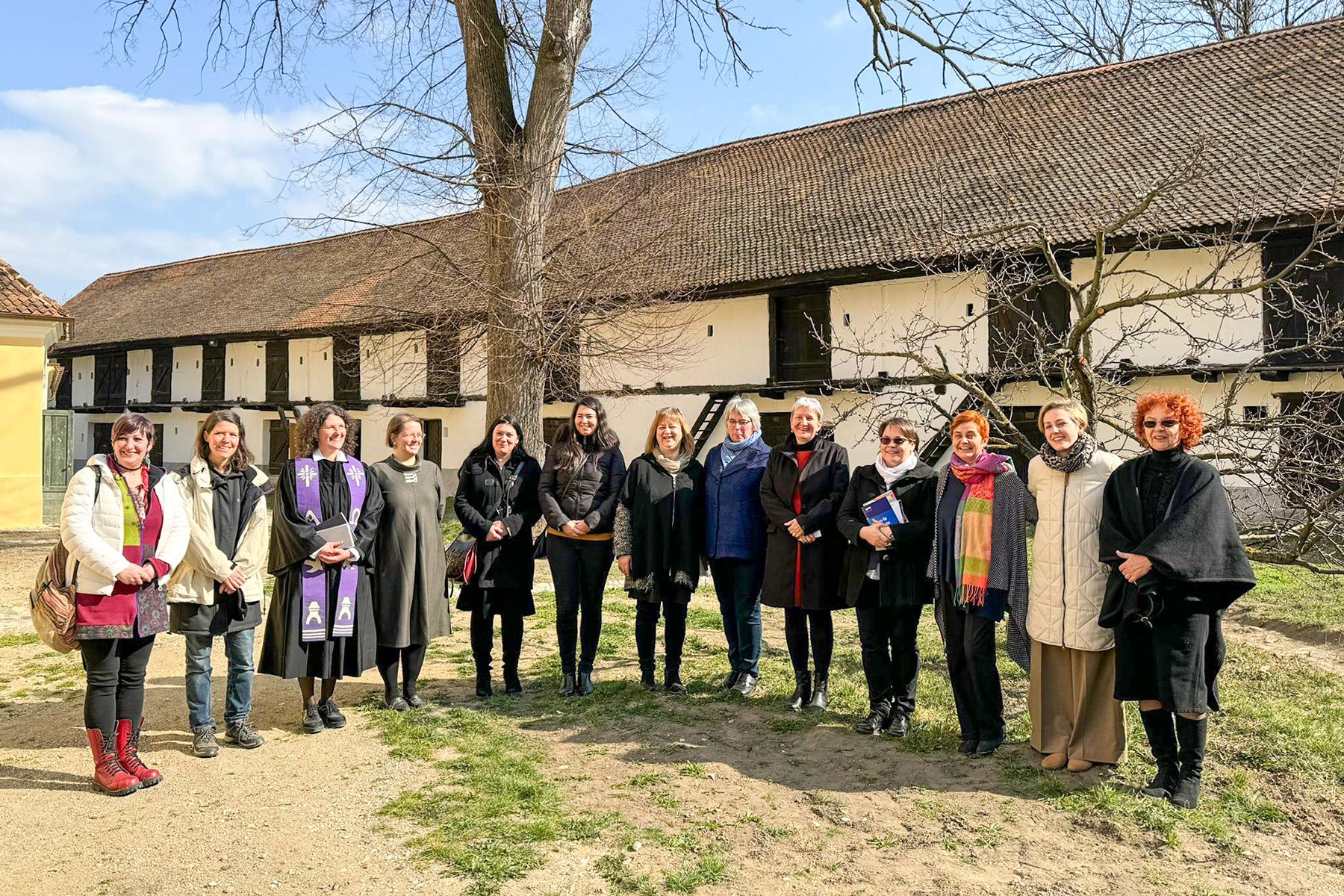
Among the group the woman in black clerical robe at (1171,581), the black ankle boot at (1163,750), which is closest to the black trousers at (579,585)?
the woman in black clerical robe at (1171,581)

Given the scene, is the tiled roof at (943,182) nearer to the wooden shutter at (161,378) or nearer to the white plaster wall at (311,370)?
the white plaster wall at (311,370)

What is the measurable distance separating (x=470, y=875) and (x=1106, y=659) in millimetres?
2771

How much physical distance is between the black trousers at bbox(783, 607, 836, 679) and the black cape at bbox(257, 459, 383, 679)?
7.39 ft

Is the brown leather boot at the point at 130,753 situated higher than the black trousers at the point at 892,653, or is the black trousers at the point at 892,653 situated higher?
the black trousers at the point at 892,653

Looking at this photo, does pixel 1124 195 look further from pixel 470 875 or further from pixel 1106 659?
pixel 470 875

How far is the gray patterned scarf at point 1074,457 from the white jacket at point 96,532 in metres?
3.86

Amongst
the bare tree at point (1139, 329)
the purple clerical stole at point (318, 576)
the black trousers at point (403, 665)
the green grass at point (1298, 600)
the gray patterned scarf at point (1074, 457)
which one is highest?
the bare tree at point (1139, 329)

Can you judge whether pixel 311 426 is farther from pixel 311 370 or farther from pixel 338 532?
pixel 311 370

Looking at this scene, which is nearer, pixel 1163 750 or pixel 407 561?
pixel 1163 750

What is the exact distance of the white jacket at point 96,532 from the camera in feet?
13.1

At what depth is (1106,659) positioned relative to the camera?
4215mm

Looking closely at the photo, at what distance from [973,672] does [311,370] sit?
24.7 meters

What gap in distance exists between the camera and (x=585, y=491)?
5.59 m

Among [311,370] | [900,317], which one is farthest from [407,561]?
[311,370]
